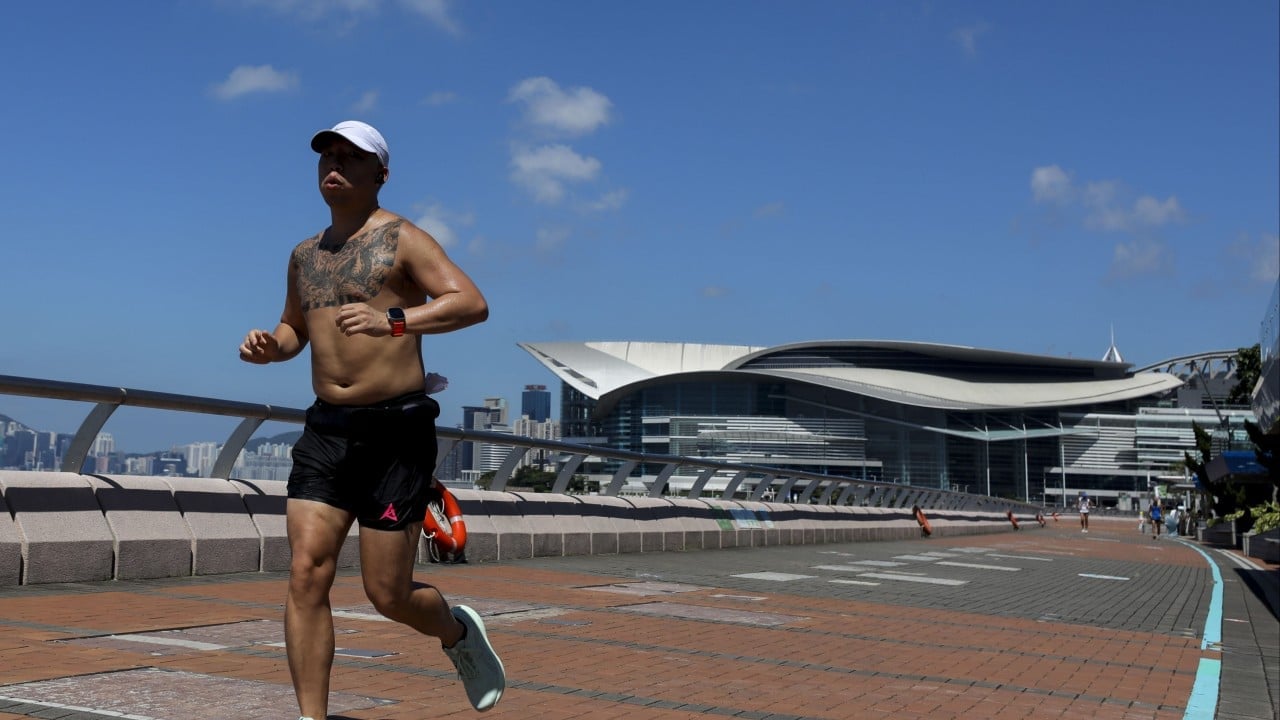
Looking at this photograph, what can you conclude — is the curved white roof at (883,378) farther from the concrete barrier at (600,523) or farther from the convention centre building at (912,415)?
the concrete barrier at (600,523)

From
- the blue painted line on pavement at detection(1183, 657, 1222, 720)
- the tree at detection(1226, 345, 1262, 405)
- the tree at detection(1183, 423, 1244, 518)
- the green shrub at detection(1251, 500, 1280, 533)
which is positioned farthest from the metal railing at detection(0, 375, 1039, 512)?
the tree at detection(1226, 345, 1262, 405)

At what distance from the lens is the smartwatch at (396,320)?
3816mm

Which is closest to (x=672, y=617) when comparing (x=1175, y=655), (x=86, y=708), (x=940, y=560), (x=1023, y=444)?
(x=1175, y=655)

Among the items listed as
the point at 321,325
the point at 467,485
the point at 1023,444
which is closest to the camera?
the point at 321,325

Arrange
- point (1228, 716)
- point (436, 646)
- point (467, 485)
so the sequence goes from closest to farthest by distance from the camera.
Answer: point (1228, 716)
point (436, 646)
point (467, 485)

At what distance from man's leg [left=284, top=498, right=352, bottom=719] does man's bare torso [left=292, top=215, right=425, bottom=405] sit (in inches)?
16.1

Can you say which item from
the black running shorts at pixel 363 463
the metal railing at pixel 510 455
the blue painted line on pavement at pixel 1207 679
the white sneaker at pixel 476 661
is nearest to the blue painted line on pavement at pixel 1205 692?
the blue painted line on pavement at pixel 1207 679

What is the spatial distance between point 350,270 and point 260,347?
43 cm

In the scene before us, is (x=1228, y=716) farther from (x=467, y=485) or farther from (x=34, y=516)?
(x=467, y=485)

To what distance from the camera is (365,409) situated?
4047 mm

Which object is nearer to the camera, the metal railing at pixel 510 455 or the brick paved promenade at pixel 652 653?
the brick paved promenade at pixel 652 653

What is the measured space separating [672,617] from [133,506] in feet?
12.2

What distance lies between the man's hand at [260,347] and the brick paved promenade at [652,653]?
4.07 feet

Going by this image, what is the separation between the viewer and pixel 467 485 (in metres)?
13.1
